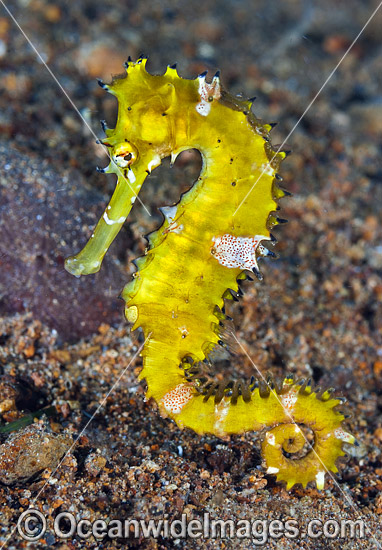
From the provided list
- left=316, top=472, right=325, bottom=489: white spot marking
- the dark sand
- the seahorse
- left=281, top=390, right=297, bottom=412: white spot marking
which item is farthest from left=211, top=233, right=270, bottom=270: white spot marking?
left=316, top=472, right=325, bottom=489: white spot marking

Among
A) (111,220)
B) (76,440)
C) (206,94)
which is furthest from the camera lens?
(76,440)

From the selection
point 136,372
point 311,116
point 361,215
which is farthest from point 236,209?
point 311,116

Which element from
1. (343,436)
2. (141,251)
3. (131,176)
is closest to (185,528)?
(343,436)

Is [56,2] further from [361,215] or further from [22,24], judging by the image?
[361,215]

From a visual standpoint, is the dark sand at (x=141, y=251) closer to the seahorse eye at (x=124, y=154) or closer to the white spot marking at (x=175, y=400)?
the white spot marking at (x=175, y=400)

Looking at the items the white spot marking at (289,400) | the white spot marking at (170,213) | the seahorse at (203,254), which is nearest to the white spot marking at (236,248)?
the seahorse at (203,254)

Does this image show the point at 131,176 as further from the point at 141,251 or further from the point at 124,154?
the point at 141,251
